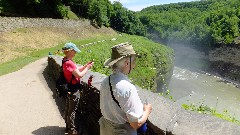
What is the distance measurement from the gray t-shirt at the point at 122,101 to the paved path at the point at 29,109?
414 centimetres

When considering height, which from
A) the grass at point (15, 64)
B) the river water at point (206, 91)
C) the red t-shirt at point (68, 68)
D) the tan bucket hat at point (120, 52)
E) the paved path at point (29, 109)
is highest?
the tan bucket hat at point (120, 52)

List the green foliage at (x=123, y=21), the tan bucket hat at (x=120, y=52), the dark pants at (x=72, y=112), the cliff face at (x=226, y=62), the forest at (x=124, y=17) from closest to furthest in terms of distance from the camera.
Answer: the tan bucket hat at (x=120, y=52), the dark pants at (x=72, y=112), the forest at (x=124, y=17), the cliff face at (x=226, y=62), the green foliage at (x=123, y=21)

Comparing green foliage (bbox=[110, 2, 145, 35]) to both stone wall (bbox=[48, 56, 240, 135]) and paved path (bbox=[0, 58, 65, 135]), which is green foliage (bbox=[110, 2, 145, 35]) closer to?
paved path (bbox=[0, 58, 65, 135])

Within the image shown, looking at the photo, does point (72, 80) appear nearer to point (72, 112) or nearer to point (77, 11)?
point (72, 112)

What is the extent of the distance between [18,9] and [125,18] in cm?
4703

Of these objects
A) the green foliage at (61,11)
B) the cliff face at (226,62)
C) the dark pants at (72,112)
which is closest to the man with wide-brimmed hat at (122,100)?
the dark pants at (72,112)

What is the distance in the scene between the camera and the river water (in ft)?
123

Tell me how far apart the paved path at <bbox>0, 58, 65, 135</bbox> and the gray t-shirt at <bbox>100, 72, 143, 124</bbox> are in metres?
4.14

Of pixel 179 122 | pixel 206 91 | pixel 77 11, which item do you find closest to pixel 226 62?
pixel 206 91

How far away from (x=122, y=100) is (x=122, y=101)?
1 cm

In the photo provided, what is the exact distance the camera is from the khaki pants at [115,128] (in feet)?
12.4

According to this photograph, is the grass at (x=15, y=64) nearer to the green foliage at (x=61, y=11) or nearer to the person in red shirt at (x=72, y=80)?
the person in red shirt at (x=72, y=80)

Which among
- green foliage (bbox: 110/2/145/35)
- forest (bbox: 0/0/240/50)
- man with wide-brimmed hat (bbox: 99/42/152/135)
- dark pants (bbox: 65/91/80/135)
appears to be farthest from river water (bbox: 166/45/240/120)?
green foliage (bbox: 110/2/145/35)

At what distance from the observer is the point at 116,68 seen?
3.74 m
